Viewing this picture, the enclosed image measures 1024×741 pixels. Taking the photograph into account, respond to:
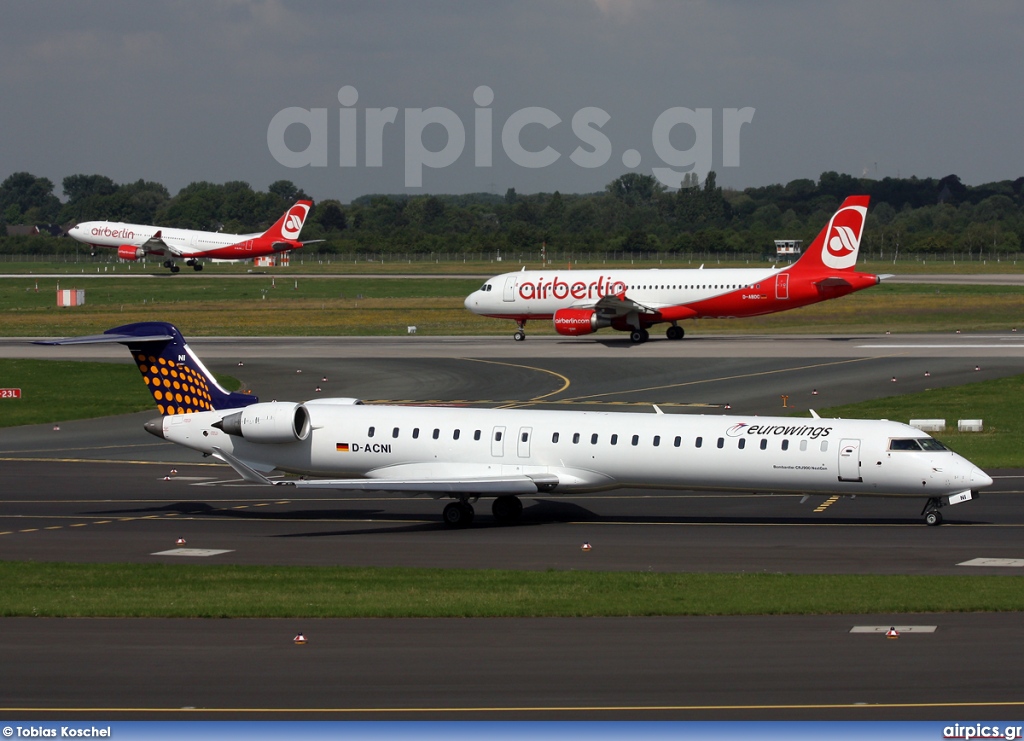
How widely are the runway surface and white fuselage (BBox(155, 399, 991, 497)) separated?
126 cm

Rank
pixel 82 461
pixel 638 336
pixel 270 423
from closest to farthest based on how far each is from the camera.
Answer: pixel 270 423
pixel 82 461
pixel 638 336

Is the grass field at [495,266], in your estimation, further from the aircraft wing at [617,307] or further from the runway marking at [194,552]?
the runway marking at [194,552]

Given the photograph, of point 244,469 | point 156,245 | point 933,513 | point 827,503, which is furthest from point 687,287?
point 156,245

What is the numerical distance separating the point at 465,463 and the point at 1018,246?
185198 mm

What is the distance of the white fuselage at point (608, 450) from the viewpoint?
30391 millimetres

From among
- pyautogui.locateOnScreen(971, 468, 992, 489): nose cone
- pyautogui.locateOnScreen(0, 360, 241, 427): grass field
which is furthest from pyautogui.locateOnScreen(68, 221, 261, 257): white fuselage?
pyautogui.locateOnScreen(971, 468, 992, 489): nose cone

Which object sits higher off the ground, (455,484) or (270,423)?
(270,423)

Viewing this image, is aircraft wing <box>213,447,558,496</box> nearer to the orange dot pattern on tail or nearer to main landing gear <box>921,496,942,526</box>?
the orange dot pattern on tail

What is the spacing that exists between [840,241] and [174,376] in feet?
156

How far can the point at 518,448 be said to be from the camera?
32531mm

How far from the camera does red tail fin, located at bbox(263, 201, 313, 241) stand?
481 feet

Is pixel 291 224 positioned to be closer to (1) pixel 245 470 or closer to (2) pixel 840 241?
(2) pixel 840 241

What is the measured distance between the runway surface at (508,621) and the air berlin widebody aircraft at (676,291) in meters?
15.8

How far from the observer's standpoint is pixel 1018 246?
199 metres
